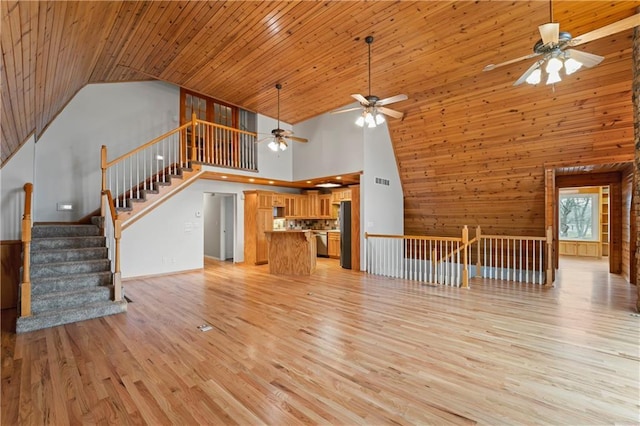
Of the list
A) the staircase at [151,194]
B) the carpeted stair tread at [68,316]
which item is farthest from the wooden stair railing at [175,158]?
the carpeted stair tread at [68,316]

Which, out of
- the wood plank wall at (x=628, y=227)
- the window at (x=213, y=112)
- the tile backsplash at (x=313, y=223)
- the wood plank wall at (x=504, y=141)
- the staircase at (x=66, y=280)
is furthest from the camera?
the tile backsplash at (x=313, y=223)

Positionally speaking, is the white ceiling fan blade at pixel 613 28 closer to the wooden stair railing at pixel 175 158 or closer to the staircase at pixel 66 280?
the wooden stair railing at pixel 175 158

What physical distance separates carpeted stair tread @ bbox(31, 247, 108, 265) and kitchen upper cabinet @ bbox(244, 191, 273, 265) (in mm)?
3855

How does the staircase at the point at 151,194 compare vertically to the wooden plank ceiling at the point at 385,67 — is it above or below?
below

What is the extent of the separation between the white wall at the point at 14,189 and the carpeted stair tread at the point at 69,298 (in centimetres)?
150

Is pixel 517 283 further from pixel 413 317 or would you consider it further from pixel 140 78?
pixel 140 78

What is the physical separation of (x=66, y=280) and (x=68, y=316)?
64cm

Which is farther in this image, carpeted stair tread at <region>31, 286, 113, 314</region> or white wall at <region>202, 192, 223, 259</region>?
white wall at <region>202, 192, 223, 259</region>

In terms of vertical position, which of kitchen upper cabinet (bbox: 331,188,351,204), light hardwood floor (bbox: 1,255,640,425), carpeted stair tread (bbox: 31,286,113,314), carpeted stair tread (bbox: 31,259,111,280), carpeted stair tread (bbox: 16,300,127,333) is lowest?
light hardwood floor (bbox: 1,255,640,425)

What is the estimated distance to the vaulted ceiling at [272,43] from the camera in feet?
9.93

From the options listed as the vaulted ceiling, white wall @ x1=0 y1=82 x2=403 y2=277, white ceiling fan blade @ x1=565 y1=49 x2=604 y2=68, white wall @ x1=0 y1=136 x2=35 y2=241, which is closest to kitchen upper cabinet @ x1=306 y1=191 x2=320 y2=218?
white wall @ x1=0 y1=82 x2=403 y2=277

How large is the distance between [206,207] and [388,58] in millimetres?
7875

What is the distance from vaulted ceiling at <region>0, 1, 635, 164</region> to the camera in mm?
3025

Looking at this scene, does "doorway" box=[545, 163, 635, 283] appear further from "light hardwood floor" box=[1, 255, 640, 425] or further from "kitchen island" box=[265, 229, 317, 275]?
"kitchen island" box=[265, 229, 317, 275]
